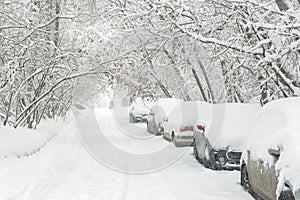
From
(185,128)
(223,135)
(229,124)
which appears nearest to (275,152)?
(223,135)

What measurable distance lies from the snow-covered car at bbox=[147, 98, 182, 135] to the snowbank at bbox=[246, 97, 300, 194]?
1053 cm

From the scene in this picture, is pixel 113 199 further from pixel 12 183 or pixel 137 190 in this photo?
pixel 12 183

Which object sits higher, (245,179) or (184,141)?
(245,179)

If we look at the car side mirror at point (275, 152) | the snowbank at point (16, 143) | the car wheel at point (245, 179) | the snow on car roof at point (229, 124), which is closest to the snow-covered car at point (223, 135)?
the snow on car roof at point (229, 124)

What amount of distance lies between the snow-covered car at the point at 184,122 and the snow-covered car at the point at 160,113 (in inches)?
61.3

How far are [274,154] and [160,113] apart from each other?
14.6 metres

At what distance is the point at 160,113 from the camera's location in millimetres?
21156

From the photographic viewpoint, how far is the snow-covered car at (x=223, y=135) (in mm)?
11180

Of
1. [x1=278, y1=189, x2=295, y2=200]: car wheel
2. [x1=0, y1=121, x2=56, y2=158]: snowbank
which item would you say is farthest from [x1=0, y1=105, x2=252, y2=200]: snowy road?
[x1=278, y1=189, x2=295, y2=200]: car wheel

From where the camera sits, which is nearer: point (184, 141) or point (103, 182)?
point (103, 182)

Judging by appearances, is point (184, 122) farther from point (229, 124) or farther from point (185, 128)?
point (229, 124)

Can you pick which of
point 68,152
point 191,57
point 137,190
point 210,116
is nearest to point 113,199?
point 137,190

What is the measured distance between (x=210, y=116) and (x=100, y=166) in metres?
3.51

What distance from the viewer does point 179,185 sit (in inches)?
372
